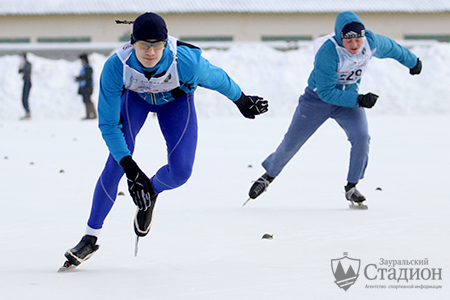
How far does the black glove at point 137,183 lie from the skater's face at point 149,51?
549mm

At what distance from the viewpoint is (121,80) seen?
3.55m

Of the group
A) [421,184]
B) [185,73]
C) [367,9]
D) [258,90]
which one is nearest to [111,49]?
[258,90]

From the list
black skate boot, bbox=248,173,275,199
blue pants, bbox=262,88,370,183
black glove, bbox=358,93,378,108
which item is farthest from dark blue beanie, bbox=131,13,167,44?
A: black skate boot, bbox=248,173,275,199

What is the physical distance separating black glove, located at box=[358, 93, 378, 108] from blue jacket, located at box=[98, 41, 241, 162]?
1636 millimetres

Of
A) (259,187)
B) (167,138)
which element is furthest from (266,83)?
(167,138)

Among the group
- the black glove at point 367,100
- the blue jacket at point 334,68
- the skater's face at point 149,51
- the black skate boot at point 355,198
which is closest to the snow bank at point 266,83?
the black skate boot at point 355,198

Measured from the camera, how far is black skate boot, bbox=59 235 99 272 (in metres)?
3.55

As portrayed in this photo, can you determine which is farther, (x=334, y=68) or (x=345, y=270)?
(x=334, y=68)

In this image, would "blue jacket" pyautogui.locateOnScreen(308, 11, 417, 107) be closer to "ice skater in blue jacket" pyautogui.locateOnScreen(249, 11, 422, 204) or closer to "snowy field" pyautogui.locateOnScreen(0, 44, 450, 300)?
"ice skater in blue jacket" pyautogui.locateOnScreen(249, 11, 422, 204)

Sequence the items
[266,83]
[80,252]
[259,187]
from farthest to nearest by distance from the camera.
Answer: [266,83]
[259,187]
[80,252]

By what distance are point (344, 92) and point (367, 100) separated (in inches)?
7.9

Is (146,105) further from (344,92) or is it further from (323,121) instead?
(323,121)

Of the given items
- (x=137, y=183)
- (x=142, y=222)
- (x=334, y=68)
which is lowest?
(x=142, y=222)

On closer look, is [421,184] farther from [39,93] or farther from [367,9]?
[367,9]
